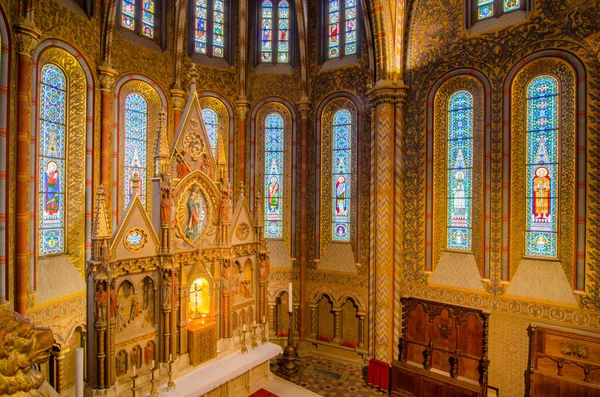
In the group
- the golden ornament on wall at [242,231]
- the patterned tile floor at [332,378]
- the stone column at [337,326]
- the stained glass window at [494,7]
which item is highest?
the stained glass window at [494,7]

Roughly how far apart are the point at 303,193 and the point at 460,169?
17.4 ft

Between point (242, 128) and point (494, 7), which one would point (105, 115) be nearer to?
point (242, 128)

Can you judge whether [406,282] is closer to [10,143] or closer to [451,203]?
[451,203]

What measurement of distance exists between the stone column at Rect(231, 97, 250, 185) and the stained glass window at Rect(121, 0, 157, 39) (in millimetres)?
3443

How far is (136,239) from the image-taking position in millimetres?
8250

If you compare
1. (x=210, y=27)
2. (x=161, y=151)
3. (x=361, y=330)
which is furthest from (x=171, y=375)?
(x=210, y=27)

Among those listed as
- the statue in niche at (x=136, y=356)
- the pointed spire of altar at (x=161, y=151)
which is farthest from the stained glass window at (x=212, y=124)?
the statue in niche at (x=136, y=356)

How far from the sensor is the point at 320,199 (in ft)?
44.9

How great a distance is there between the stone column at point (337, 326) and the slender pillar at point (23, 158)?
8947mm

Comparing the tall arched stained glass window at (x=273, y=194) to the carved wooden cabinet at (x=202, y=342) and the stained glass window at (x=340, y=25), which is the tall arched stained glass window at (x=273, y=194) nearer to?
the stained glass window at (x=340, y=25)

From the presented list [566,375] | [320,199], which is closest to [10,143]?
[320,199]

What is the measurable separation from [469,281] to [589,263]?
2826mm

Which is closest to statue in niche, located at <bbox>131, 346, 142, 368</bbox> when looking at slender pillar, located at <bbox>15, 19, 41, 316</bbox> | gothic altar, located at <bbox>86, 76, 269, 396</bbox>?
gothic altar, located at <bbox>86, 76, 269, 396</bbox>

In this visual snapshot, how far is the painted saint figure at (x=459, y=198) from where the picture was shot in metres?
11.2
